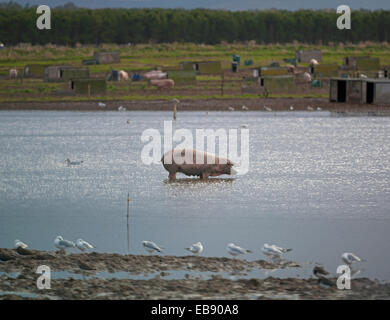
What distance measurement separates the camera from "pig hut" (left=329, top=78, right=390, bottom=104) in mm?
56344

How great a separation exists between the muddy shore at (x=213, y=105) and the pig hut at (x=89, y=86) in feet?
11.4

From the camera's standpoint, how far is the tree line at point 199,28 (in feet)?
461

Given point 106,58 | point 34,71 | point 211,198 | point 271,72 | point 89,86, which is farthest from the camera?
A: point 106,58

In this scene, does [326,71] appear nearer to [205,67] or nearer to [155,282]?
[205,67]

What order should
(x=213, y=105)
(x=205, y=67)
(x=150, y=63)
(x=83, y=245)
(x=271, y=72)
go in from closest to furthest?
1. (x=83, y=245)
2. (x=213, y=105)
3. (x=271, y=72)
4. (x=205, y=67)
5. (x=150, y=63)

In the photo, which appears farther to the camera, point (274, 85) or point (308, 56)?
point (308, 56)

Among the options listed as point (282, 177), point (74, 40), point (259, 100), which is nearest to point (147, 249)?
point (282, 177)

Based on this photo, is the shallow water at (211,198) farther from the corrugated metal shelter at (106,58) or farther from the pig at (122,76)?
the corrugated metal shelter at (106,58)

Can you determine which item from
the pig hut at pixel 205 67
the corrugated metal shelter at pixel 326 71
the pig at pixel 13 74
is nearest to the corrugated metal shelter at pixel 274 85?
the corrugated metal shelter at pixel 326 71

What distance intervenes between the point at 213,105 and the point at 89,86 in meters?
11.0

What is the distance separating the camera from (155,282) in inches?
607

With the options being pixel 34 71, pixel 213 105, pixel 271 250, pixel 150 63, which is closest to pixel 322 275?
pixel 271 250

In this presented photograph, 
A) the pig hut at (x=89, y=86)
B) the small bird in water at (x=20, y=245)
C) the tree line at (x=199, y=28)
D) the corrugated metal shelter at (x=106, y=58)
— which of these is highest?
the tree line at (x=199, y=28)

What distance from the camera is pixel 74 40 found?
13775 centimetres
